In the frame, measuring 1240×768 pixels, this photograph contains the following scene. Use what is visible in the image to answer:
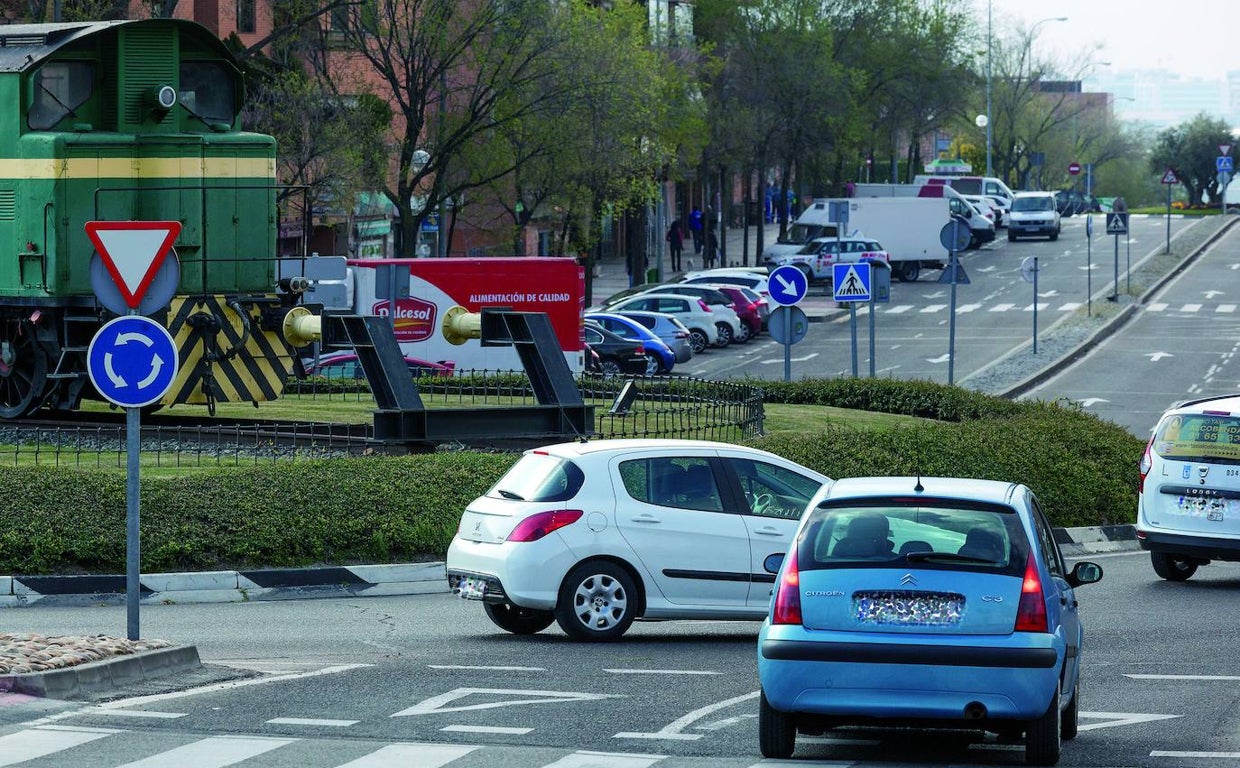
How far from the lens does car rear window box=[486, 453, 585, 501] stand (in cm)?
1331

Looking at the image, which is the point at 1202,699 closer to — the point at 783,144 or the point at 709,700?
the point at 709,700

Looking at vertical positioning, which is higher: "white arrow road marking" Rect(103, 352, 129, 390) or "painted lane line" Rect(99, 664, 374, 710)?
"white arrow road marking" Rect(103, 352, 129, 390)

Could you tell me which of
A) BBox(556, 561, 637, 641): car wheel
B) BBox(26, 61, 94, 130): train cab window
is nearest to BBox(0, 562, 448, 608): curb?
BBox(556, 561, 637, 641): car wheel

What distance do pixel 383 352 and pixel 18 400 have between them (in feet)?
18.3

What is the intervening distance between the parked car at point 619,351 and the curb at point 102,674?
1190 inches

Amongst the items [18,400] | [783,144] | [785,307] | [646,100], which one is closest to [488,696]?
[18,400]

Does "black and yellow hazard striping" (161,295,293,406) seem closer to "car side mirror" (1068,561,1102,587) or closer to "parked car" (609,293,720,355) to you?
"car side mirror" (1068,561,1102,587)

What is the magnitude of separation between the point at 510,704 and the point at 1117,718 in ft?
→ 11.4

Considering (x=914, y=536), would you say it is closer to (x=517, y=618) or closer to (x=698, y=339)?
(x=517, y=618)

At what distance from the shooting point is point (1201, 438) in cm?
1756

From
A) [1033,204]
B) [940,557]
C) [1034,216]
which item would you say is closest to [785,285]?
[940,557]

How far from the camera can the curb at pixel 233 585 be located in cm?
1593

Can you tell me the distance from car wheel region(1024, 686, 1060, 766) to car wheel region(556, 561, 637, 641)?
4763mm

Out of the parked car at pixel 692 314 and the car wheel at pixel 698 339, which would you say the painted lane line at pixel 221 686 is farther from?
the car wheel at pixel 698 339
